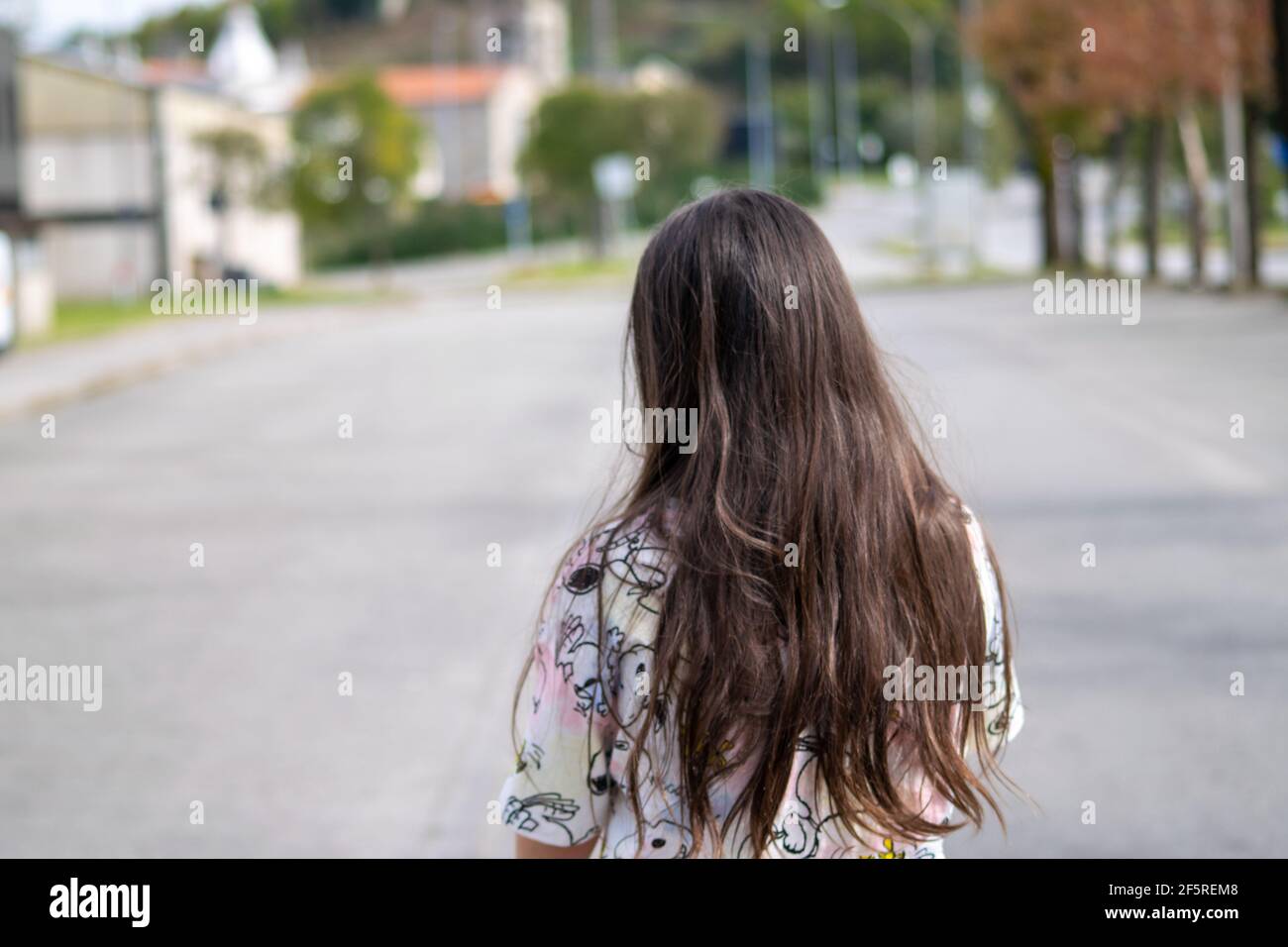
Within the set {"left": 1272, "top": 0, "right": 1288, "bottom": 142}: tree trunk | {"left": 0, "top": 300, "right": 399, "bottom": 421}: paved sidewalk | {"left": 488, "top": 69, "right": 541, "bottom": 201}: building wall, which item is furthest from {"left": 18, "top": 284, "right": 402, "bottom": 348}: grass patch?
{"left": 488, "top": 69, "right": 541, "bottom": 201}: building wall

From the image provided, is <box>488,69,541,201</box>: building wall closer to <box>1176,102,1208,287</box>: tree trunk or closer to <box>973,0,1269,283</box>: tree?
<box>973,0,1269,283</box>: tree

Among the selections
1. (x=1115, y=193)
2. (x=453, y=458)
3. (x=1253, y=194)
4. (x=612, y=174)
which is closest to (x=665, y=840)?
(x=453, y=458)

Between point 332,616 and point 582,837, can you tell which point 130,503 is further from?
point 582,837

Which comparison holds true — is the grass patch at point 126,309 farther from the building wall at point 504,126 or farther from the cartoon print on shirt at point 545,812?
the building wall at point 504,126

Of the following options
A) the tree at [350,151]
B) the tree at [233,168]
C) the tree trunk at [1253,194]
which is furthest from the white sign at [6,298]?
the tree at [233,168]

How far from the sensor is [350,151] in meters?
50.4

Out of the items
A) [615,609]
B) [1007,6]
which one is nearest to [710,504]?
[615,609]

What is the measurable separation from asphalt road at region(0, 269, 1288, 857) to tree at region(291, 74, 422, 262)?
32.6 metres

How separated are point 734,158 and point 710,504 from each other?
109 metres

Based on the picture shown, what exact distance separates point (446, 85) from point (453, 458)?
8898 centimetres

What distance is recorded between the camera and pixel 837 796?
2074mm

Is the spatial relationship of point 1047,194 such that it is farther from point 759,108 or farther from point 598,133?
point 759,108

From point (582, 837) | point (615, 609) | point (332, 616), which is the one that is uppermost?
point (615, 609)

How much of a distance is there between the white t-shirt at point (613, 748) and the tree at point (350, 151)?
49.1 m
